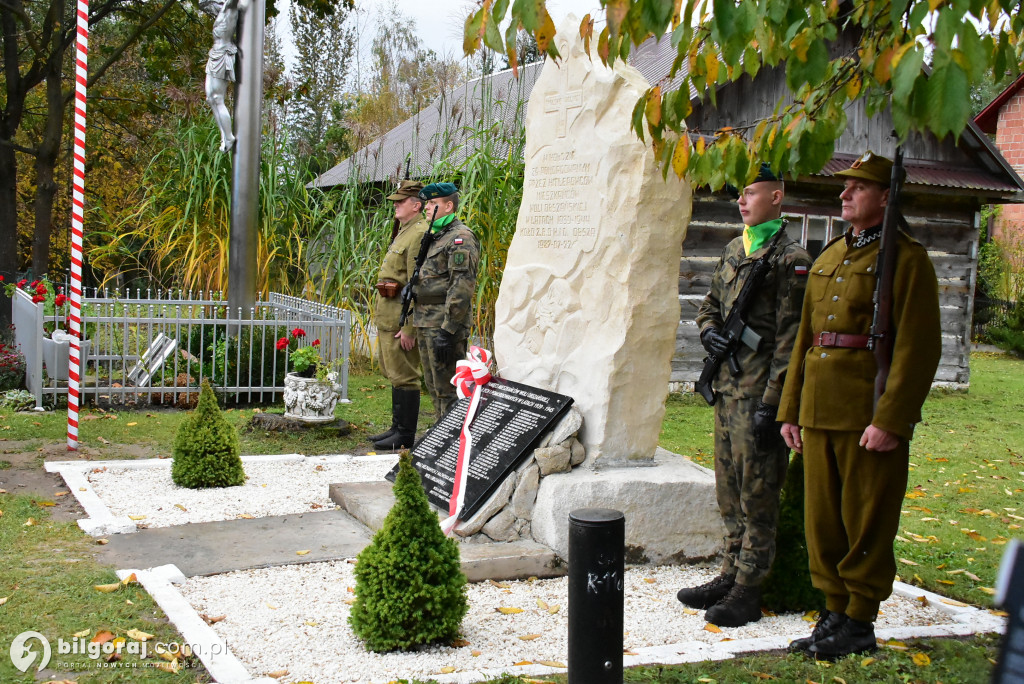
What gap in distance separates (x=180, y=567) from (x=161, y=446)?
3.37 metres

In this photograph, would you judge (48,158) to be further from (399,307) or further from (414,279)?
(414,279)

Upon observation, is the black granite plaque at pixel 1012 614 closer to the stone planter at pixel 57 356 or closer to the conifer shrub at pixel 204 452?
the conifer shrub at pixel 204 452

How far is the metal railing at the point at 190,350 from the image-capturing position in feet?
31.6

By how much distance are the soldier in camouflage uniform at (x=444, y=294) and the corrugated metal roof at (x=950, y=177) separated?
23.1ft

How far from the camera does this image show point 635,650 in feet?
13.0

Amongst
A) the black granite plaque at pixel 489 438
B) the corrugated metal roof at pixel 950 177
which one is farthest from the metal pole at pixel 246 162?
the corrugated metal roof at pixel 950 177

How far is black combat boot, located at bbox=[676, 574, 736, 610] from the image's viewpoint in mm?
4527

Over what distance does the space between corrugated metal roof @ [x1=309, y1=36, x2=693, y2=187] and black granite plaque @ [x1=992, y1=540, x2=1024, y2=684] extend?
2.07 metres

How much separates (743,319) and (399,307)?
13.3 ft

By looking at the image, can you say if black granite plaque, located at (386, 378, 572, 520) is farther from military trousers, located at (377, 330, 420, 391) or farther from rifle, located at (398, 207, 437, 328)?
military trousers, located at (377, 330, 420, 391)

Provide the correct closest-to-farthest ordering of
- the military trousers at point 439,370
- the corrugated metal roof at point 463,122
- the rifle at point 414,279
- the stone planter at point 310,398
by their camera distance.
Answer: the military trousers at point 439,370 < the rifle at point 414,279 < the stone planter at point 310,398 < the corrugated metal roof at point 463,122

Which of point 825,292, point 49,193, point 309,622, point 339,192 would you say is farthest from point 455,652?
point 49,193

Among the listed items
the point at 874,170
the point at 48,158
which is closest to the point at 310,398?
the point at 874,170

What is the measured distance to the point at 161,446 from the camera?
7.99 m
